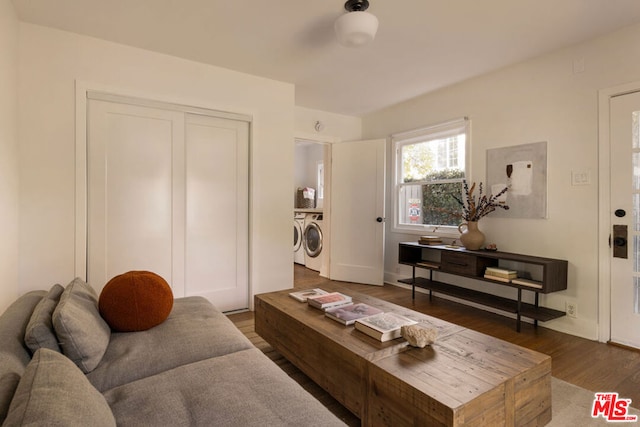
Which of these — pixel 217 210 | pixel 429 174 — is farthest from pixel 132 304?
pixel 429 174

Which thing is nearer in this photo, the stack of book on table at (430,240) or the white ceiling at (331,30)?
the white ceiling at (331,30)

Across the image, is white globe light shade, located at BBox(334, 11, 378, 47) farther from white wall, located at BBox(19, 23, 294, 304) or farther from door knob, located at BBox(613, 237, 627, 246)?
door knob, located at BBox(613, 237, 627, 246)

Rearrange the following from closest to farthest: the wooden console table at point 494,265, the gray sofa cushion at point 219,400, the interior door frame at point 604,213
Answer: the gray sofa cushion at point 219,400 < the interior door frame at point 604,213 < the wooden console table at point 494,265

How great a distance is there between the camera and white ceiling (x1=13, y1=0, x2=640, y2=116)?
227 cm

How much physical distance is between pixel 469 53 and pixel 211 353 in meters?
3.11

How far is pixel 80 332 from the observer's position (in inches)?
50.7

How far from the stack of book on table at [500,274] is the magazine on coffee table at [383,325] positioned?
1585mm

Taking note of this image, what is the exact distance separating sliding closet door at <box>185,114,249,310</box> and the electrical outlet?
2.98 metres

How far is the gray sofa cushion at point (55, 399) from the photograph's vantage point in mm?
675

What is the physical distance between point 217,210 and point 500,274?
2.74 m

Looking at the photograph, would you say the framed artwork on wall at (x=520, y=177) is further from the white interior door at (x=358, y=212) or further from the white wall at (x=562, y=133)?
the white interior door at (x=358, y=212)

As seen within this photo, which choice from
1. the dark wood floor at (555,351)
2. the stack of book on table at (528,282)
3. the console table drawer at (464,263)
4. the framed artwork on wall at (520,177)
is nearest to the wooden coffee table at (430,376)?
the dark wood floor at (555,351)

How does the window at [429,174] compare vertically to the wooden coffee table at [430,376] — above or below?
above

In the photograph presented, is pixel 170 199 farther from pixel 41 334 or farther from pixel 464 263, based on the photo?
pixel 464 263
